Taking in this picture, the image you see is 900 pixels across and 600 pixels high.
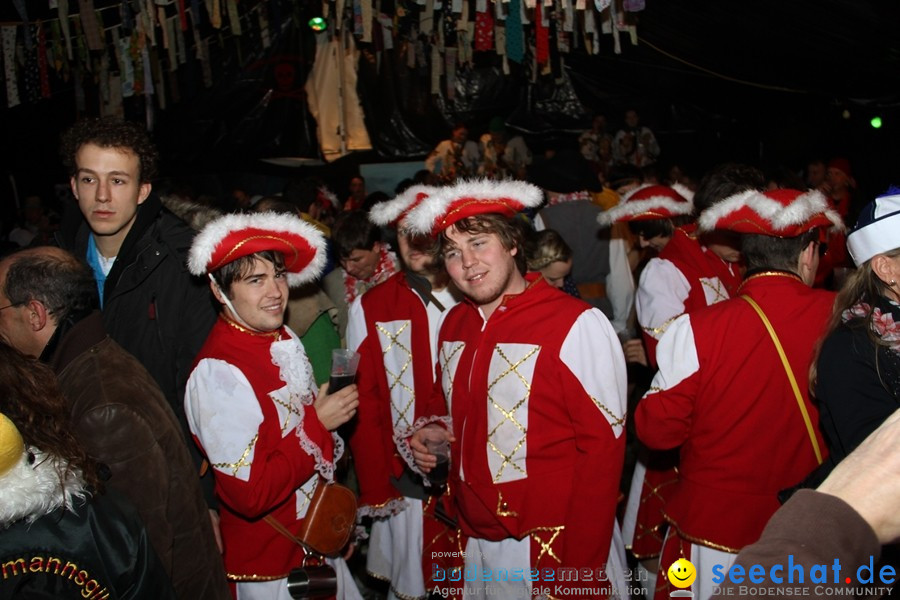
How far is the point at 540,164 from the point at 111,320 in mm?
4365

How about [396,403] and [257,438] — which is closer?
[257,438]

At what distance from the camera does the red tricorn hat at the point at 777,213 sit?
2.81 metres

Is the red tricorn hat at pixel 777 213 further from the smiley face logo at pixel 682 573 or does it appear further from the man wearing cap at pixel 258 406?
the man wearing cap at pixel 258 406

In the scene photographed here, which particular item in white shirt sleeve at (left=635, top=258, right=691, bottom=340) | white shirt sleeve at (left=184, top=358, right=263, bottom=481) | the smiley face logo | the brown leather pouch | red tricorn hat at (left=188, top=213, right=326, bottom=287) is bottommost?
A: the smiley face logo

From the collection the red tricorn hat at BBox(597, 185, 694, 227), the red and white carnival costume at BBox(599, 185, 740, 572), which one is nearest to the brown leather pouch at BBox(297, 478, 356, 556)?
the red and white carnival costume at BBox(599, 185, 740, 572)

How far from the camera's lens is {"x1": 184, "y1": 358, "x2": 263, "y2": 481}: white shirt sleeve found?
2479 millimetres

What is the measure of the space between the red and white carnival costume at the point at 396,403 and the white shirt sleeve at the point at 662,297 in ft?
3.74

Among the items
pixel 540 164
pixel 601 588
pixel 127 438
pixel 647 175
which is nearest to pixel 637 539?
pixel 601 588

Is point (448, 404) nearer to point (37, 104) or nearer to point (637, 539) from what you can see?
point (637, 539)

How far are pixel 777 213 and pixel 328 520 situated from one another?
2136 mm

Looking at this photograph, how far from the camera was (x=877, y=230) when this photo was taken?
2129 millimetres

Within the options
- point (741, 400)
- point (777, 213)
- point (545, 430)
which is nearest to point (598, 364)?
point (545, 430)

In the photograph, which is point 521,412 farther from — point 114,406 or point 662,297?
point 662,297

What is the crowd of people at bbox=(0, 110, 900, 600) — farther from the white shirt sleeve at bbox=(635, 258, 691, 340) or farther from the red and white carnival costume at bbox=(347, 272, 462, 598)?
the white shirt sleeve at bbox=(635, 258, 691, 340)
